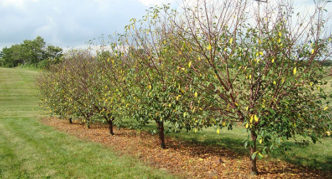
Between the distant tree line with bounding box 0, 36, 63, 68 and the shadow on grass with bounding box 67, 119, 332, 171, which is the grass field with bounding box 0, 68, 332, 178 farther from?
the distant tree line with bounding box 0, 36, 63, 68

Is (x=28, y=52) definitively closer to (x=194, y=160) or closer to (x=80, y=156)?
(x=80, y=156)

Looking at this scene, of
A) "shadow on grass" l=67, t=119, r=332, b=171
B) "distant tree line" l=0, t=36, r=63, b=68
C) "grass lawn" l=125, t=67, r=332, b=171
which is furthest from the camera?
"distant tree line" l=0, t=36, r=63, b=68

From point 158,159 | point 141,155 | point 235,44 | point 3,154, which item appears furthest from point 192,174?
point 3,154

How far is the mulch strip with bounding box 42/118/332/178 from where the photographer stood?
18.4 ft

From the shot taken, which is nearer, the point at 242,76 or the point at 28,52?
the point at 242,76

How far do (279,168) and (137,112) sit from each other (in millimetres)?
3929

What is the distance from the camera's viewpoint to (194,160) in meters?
6.59

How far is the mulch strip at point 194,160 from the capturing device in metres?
5.61

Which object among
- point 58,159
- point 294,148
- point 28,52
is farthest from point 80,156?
point 28,52

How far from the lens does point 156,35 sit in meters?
6.58

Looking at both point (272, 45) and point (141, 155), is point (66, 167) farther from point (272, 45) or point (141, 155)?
point (272, 45)

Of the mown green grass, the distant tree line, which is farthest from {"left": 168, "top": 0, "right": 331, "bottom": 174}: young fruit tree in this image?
the distant tree line

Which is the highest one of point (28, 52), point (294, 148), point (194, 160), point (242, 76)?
point (28, 52)

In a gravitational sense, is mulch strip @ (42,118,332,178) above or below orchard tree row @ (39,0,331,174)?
below
